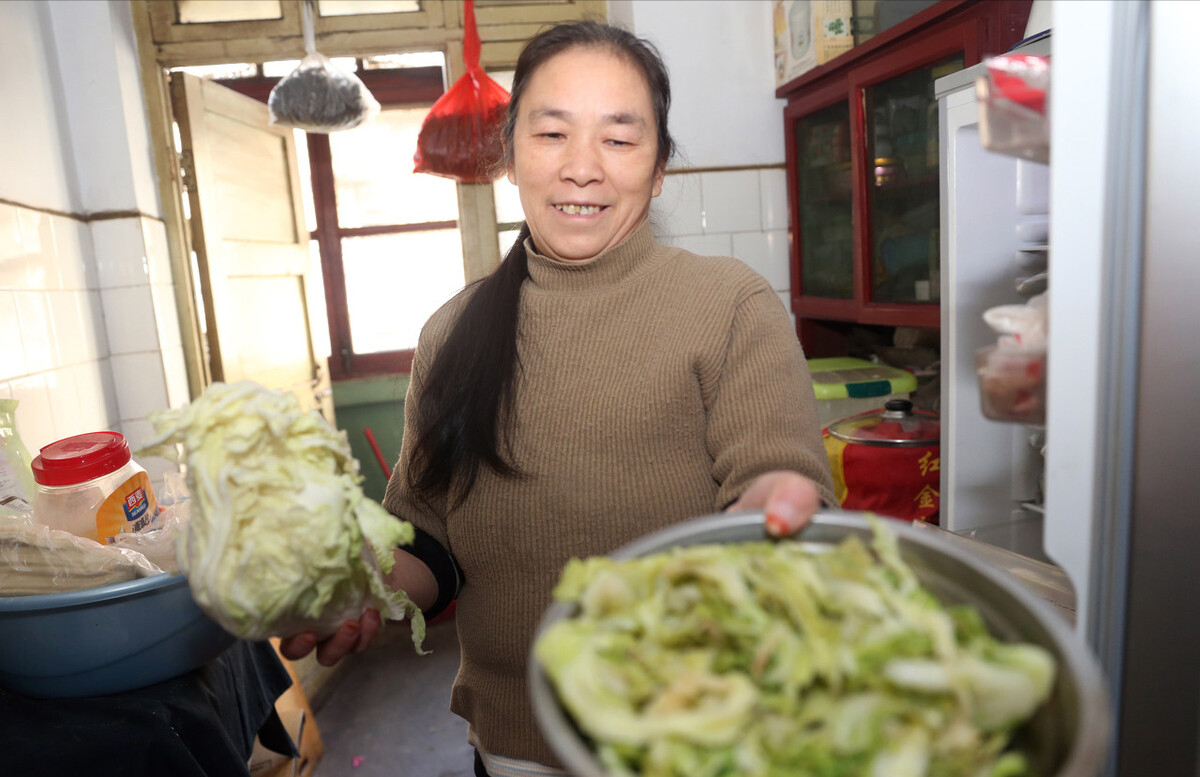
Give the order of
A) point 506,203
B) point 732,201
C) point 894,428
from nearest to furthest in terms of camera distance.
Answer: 1. point 894,428
2. point 732,201
3. point 506,203

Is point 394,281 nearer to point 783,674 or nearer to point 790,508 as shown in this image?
point 790,508

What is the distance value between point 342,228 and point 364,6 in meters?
1.80

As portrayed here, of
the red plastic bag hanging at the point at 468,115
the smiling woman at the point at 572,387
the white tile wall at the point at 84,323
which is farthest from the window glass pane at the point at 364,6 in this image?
the smiling woman at the point at 572,387

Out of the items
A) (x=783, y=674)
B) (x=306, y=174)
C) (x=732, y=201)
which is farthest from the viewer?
(x=306, y=174)

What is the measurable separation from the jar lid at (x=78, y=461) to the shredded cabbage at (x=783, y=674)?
3.12 feet

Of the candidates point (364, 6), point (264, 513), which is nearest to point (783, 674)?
point (264, 513)

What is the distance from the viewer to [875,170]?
232 centimetres

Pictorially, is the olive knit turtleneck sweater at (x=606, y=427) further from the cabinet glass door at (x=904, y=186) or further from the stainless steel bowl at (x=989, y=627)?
the cabinet glass door at (x=904, y=186)

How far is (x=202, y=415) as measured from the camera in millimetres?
755

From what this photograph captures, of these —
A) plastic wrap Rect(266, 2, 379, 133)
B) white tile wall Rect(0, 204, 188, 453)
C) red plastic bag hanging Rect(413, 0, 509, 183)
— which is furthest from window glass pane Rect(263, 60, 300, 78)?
red plastic bag hanging Rect(413, 0, 509, 183)

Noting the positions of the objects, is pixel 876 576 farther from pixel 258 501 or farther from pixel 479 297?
pixel 479 297

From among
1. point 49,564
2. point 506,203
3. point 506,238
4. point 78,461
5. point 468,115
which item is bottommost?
point 49,564

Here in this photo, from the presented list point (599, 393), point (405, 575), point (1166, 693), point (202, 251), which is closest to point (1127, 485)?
point (1166, 693)

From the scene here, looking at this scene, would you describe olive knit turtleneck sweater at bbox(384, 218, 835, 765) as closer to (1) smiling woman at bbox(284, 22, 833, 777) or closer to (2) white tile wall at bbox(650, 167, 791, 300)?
(1) smiling woman at bbox(284, 22, 833, 777)
